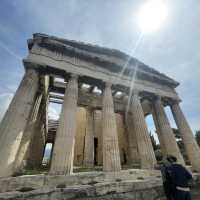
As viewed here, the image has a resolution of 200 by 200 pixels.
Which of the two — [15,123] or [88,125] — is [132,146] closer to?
[88,125]

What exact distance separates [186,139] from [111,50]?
1037 cm

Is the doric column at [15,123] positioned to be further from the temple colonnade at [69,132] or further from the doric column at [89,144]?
the doric column at [89,144]

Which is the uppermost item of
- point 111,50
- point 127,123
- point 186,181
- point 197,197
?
point 111,50

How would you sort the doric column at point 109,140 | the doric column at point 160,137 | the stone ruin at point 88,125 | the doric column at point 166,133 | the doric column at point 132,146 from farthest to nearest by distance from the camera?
1. the doric column at point 132,146
2. the doric column at point 160,137
3. the doric column at point 166,133
4. the doric column at point 109,140
5. the stone ruin at point 88,125

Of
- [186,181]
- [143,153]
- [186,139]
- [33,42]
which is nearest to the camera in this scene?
[186,181]

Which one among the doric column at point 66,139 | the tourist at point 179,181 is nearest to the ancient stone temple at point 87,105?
the doric column at point 66,139

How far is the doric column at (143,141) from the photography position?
879cm

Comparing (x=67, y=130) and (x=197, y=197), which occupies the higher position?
(x=67, y=130)

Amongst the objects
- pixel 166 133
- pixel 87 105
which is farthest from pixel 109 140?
pixel 87 105

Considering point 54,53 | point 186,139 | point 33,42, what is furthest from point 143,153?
point 33,42

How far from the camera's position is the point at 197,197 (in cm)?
679

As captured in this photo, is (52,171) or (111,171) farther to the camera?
(111,171)

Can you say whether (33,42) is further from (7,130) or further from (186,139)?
(186,139)

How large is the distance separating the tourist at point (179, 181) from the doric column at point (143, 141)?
4.91 meters
